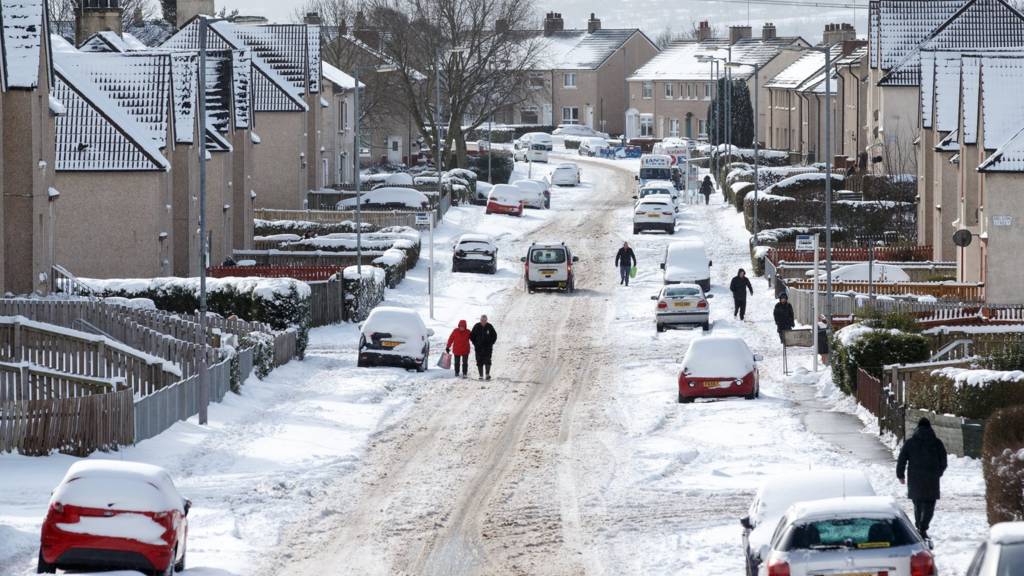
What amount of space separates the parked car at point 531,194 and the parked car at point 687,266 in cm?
2849

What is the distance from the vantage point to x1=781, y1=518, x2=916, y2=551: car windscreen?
54.0 ft

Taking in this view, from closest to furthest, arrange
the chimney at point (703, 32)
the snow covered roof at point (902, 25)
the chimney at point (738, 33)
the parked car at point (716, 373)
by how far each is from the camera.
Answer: the parked car at point (716, 373), the snow covered roof at point (902, 25), the chimney at point (738, 33), the chimney at point (703, 32)

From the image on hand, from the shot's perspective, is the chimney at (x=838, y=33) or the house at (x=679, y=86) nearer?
the chimney at (x=838, y=33)

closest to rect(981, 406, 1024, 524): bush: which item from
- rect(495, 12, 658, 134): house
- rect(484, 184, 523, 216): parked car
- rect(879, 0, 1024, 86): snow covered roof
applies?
rect(879, 0, 1024, 86): snow covered roof

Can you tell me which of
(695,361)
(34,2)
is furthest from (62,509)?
(34,2)

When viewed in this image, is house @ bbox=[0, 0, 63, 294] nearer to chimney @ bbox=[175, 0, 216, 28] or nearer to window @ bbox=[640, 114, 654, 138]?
chimney @ bbox=[175, 0, 216, 28]

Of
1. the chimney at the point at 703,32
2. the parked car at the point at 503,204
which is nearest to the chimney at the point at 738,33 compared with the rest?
the chimney at the point at 703,32

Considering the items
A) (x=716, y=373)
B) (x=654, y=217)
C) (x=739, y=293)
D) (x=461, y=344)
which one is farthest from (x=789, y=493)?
(x=654, y=217)

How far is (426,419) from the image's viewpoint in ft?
111

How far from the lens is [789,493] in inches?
759

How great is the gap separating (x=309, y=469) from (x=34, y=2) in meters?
20.5

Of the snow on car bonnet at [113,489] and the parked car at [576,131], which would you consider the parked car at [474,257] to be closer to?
the snow on car bonnet at [113,489]

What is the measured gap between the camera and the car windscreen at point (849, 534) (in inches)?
648

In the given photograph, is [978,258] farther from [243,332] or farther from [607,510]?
[607,510]
